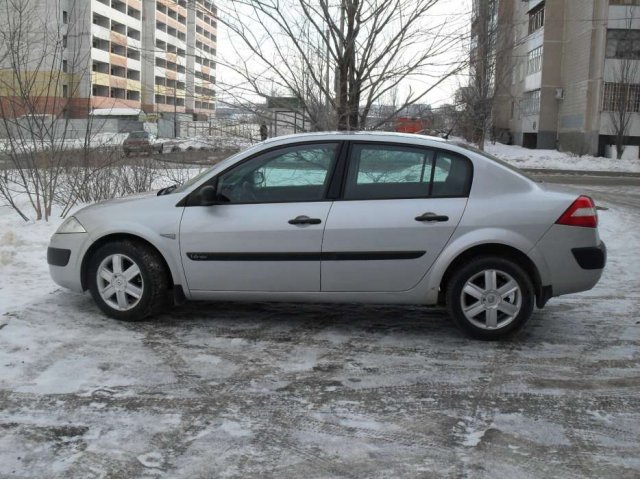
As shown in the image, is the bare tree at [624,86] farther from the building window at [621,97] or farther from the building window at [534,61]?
the building window at [534,61]

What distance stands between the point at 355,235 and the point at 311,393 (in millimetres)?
1448

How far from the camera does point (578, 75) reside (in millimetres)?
40656

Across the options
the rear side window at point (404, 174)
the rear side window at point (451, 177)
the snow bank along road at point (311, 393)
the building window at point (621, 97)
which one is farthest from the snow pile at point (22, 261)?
the building window at point (621, 97)

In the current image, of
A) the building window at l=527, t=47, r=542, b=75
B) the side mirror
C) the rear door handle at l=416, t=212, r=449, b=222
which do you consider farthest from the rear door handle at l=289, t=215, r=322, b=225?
the building window at l=527, t=47, r=542, b=75

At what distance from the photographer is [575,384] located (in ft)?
14.7

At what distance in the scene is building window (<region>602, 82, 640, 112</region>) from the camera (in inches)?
1416

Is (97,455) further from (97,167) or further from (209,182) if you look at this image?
(97,167)

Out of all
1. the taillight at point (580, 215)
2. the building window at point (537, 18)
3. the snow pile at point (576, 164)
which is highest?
the building window at point (537, 18)

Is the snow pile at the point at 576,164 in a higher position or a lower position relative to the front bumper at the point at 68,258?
higher

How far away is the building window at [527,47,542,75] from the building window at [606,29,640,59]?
799cm

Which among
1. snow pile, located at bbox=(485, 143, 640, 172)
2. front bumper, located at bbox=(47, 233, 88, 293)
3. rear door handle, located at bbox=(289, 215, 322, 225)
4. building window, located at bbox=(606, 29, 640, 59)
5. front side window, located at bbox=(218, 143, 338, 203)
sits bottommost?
front bumper, located at bbox=(47, 233, 88, 293)

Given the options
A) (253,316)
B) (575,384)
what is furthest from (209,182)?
(575,384)

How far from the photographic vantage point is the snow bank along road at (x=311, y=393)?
11.1 ft

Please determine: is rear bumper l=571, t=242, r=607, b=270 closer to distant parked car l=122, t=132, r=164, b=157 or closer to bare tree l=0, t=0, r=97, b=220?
bare tree l=0, t=0, r=97, b=220
